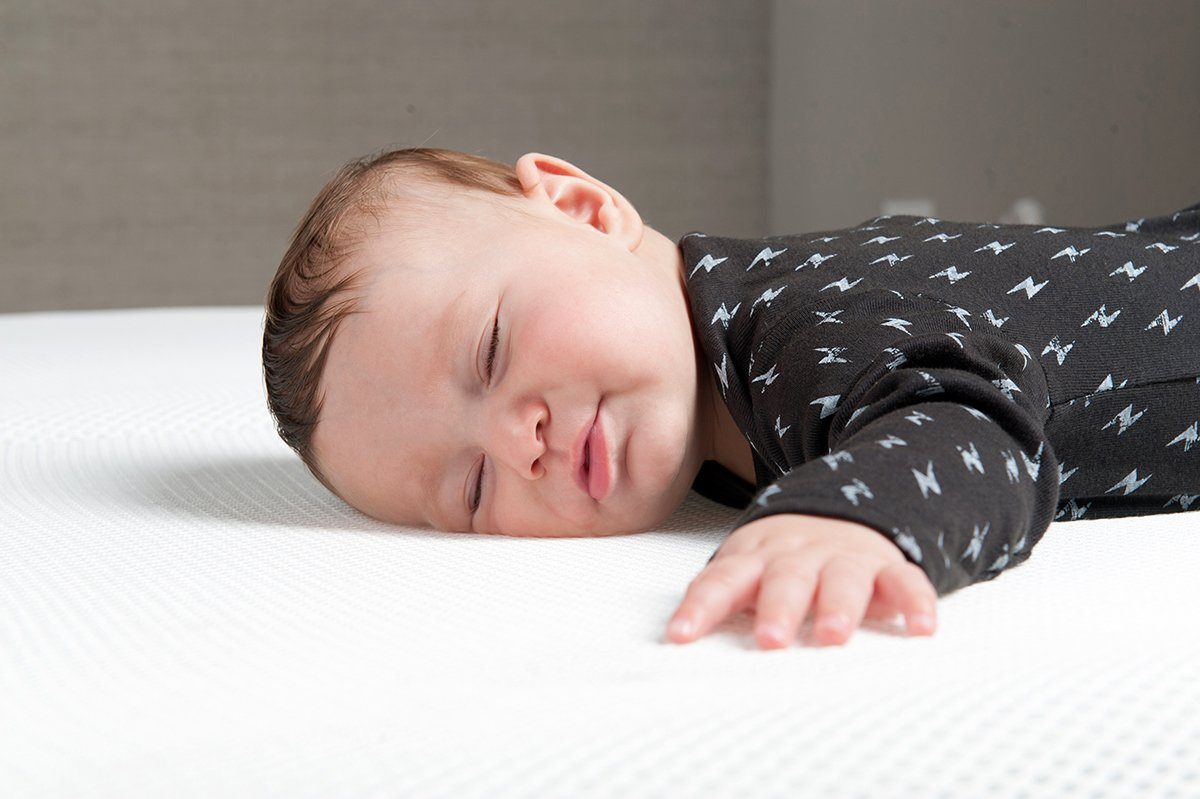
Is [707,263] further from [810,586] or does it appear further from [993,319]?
[810,586]

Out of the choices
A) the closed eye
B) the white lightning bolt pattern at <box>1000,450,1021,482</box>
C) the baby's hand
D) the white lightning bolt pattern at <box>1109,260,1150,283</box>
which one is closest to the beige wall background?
the white lightning bolt pattern at <box>1109,260,1150,283</box>

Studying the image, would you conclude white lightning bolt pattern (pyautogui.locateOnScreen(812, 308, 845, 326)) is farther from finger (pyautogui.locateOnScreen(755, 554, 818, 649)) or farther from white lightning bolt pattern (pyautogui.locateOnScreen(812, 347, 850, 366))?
finger (pyautogui.locateOnScreen(755, 554, 818, 649))

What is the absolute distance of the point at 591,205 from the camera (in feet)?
3.27

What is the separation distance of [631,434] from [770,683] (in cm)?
39

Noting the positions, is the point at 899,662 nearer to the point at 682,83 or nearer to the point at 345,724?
the point at 345,724

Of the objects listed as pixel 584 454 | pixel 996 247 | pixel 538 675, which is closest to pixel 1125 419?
pixel 996 247

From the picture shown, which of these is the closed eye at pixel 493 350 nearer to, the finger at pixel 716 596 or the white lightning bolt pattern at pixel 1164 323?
the finger at pixel 716 596

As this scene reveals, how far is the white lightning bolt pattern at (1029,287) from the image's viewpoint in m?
0.86

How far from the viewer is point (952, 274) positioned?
0.86 m

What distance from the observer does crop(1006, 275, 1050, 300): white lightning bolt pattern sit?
86cm

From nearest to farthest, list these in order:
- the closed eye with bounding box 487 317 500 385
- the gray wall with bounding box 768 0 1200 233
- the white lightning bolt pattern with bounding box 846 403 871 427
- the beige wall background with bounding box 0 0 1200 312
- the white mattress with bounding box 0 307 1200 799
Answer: the white mattress with bounding box 0 307 1200 799 < the white lightning bolt pattern with bounding box 846 403 871 427 < the closed eye with bounding box 487 317 500 385 < the gray wall with bounding box 768 0 1200 233 < the beige wall background with bounding box 0 0 1200 312

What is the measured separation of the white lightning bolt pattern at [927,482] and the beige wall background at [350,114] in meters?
2.54

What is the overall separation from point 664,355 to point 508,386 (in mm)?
110

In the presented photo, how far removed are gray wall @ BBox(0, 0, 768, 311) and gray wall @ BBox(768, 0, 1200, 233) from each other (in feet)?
0.95
